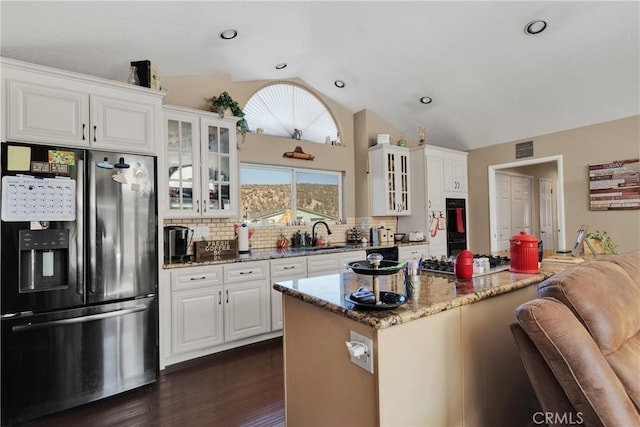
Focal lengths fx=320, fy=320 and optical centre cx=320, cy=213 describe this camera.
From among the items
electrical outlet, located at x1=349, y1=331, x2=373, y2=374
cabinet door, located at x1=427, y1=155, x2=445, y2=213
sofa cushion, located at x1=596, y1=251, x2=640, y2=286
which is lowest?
electrical outlet, located at x1=349, y1=331, x2=373, y2=374

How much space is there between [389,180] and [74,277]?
389 centimetres

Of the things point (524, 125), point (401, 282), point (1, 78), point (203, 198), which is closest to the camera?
point (401, 282)

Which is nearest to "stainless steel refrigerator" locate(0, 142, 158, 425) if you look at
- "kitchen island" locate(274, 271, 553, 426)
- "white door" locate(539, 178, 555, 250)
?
"kitchen island" locate(274, 271, 553, 426)

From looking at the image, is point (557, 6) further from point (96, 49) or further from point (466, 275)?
point (96, 49)

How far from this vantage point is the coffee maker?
2.98 meters

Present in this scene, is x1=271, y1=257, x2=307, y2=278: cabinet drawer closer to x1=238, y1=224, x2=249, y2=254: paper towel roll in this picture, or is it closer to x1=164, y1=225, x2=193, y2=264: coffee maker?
x1=238, y1=224, x2=249, y2=254: paper towel roll

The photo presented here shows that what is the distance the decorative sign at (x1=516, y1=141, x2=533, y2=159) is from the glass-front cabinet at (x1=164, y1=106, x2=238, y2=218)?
428 cm

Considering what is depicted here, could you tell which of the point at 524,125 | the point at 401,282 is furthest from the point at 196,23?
the point at 524,125

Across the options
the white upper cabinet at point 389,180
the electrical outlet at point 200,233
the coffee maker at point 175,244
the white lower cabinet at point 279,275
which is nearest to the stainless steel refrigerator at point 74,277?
the coffee maker at point 175,244

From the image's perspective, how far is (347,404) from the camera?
1.39 metres

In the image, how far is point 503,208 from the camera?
18.9 feet

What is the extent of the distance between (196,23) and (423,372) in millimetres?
2898

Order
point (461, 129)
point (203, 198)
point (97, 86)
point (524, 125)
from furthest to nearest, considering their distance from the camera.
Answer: point (461, 129)
point (524, 125)
point (203, 198)
point (97, 86)

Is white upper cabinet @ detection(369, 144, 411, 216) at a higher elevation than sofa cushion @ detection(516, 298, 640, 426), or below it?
higher
